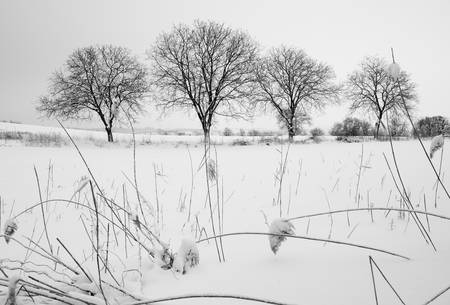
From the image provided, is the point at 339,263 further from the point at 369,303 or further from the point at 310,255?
the point at 369,303

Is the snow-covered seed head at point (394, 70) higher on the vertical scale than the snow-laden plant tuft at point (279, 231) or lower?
higher

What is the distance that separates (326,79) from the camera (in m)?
23.8

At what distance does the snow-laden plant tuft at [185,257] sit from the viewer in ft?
2.81

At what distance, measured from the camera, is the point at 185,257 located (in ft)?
2.84

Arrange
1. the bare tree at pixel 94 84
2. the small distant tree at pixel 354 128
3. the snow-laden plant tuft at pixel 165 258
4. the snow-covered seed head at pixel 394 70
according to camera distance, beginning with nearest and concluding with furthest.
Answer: the snow-covered seed head at pixel 394 70, the snow-laden plant tuft at pixel 165 258, the bare tree at pixel 94 84, the small distant tree at pixel 354 128

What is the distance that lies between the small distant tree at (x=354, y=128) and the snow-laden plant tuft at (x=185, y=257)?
48.6 metres

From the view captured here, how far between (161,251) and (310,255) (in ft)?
1.96

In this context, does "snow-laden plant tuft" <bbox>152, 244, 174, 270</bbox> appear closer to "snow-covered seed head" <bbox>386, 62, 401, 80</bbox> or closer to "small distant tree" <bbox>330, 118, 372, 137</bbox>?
"snow-covered seed head" <bbox>386, 62, 401, 80</bbox>

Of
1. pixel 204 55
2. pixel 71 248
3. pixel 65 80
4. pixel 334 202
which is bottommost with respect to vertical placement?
pixel 71 248

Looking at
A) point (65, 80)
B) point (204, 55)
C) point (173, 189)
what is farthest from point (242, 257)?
point (65, 80)

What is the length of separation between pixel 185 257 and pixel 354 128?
182ft

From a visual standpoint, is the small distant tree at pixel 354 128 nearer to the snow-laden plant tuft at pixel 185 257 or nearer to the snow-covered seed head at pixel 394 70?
the snow-covered seed head at pixel 394 70

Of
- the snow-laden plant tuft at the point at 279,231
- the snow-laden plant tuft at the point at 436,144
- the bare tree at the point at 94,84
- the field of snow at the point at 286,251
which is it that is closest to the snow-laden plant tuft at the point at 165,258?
the field of snow at the point at 286,251

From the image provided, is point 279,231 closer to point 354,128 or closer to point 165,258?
point 165,258
